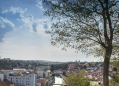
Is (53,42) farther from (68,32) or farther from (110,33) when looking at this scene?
(110,33)

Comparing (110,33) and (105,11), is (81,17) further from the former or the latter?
(110,33)

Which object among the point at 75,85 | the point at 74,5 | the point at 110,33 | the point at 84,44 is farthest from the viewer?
the point at 75,85

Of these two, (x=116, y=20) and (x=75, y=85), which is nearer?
(x=116, y=20)

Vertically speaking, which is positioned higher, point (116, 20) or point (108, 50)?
point (116, 20)

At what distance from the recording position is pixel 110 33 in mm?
2730

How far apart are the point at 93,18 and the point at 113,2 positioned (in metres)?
0.48

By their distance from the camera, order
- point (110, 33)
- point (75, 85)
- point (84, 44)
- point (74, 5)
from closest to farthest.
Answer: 1. point (74, 5)
2. point (110, 33)
3. point (84, 44)
4. point (75, 85)

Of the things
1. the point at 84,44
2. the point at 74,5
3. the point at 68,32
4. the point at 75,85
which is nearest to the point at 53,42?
the point at 68,32

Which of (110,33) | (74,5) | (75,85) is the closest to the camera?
(74,5)

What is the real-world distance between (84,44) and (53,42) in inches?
25.5

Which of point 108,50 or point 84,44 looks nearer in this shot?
point 108,50

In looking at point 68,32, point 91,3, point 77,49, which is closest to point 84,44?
point 77,49

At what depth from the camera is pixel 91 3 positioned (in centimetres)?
263

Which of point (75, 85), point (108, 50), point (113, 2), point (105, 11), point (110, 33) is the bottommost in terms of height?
point (75, 85)
